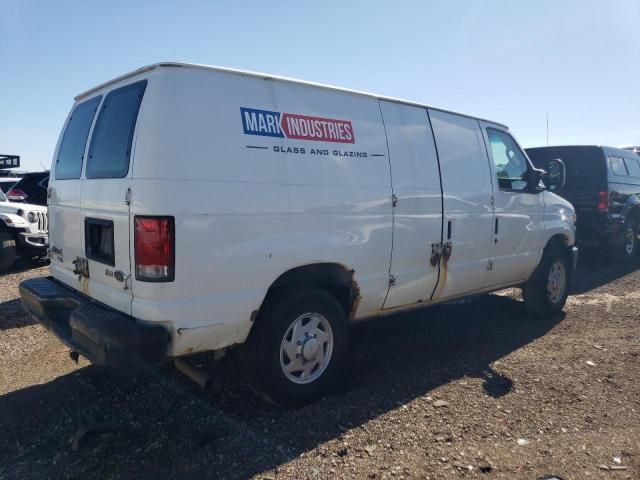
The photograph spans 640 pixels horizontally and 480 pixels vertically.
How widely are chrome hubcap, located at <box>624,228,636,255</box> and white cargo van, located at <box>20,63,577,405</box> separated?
726 cm

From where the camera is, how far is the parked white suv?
8.56 meters

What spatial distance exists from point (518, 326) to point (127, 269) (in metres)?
4.55

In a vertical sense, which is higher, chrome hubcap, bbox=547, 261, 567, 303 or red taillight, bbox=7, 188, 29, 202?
red taillight, bbox=7, 188, 29, 202

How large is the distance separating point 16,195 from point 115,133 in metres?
8.99

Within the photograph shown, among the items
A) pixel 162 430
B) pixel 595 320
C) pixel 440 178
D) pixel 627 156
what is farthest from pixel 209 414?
pixel 627 156

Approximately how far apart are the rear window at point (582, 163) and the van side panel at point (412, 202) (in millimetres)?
6187

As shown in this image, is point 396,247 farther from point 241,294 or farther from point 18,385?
point 18,385

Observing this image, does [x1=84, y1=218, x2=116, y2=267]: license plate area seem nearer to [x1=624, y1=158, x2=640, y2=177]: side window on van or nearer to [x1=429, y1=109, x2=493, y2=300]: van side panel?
[x1=429, y1=109, x2=493, y2=300]: van side panel

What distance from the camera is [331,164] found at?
148 inches

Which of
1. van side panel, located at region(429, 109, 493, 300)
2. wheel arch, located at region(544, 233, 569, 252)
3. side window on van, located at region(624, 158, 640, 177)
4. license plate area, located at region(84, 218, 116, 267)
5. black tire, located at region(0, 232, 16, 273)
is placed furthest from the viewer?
side window on van, located at region(624, 158, 640, 177)

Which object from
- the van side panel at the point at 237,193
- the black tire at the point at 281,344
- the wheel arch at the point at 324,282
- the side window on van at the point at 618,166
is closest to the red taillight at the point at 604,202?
the side window on van at the point at 618,166

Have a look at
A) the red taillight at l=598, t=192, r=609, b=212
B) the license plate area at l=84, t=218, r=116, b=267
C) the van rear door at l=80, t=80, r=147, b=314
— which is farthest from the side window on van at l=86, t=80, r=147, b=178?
the red taillight at l=598, t=192, r=609, b=212

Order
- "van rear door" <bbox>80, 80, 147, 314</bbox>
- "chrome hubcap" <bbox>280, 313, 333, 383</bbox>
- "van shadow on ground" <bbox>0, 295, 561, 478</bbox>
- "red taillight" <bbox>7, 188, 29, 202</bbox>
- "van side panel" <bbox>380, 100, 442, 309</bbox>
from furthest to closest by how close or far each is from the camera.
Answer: "red taillight" <bbox>7, 188, 29, 202</bbox>
"van side panel" <bbox>380, 100, 442, 309</bbox>
"chrome hubcap" <bbox>280, 313, 333, 383</bbox>
"van rear door" <bbox>80, 80, 147, 314</bbox>
"van shadow on ground" <bbox>0, 295, 561, 478</bbox>

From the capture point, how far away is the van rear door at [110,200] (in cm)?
319
